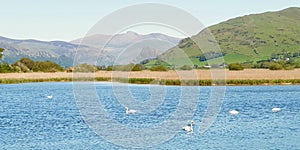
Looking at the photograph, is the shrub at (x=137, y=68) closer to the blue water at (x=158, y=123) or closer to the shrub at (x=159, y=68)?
the shrub at (x=159, y=68)

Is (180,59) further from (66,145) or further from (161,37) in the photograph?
(66,145)

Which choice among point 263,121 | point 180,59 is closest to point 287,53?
point 180,59

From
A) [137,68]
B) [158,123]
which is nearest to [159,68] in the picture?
[137,68]

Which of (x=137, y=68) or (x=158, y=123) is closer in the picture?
(x=158, y=123)

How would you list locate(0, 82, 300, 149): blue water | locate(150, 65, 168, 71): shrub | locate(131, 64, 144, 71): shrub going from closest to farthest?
1. locate(0, 82, 300, 149): blue water
2. locate(131, 64, 144, 71): shrub
3. locate(150, 65, 168, 71): shrub

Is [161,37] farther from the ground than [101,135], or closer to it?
farther from the ground

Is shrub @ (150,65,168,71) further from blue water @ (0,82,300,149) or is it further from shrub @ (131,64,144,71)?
blue water @ (0,82,300,149)

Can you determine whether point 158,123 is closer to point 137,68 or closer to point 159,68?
point 137,68

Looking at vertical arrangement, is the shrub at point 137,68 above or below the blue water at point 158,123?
above

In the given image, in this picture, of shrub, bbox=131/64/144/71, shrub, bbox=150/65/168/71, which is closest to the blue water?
shrub, bbox=131/64/144/71

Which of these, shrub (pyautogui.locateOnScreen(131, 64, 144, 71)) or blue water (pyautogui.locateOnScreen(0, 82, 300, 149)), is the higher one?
shrub (pyautogui.locateOnScreen(131, 64, 144, 71))

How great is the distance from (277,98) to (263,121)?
18.0 meters

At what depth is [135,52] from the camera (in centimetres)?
3122

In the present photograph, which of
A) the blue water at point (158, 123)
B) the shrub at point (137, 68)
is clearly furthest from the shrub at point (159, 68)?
the blue water at point (158, 123)
